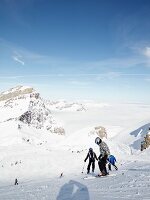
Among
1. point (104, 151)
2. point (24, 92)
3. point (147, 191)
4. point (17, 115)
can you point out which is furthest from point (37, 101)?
point (147, 191)

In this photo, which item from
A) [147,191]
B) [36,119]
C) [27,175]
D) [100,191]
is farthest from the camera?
[36,119]

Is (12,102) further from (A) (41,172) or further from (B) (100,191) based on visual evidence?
(B) (100,191)

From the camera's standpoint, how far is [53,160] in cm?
3203

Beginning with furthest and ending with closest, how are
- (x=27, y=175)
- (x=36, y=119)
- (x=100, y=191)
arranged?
(x=36, y=119)
(x=27, y=175)
(x=100, y=191)

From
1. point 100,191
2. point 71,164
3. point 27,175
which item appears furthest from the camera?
point 71,164

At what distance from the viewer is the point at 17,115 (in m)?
73.7

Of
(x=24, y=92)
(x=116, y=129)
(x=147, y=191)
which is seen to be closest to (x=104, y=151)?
(x=147, y=191)

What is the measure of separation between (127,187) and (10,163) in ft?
70.4

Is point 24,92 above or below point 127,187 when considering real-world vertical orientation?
above

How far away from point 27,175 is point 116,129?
4222 inches

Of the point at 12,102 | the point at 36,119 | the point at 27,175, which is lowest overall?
the point at 27,175

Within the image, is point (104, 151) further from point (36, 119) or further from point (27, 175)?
point (36, 119)

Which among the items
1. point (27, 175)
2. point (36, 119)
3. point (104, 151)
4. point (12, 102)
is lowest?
point (27, 175)

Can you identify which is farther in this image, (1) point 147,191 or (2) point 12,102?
(2) point 12,102
